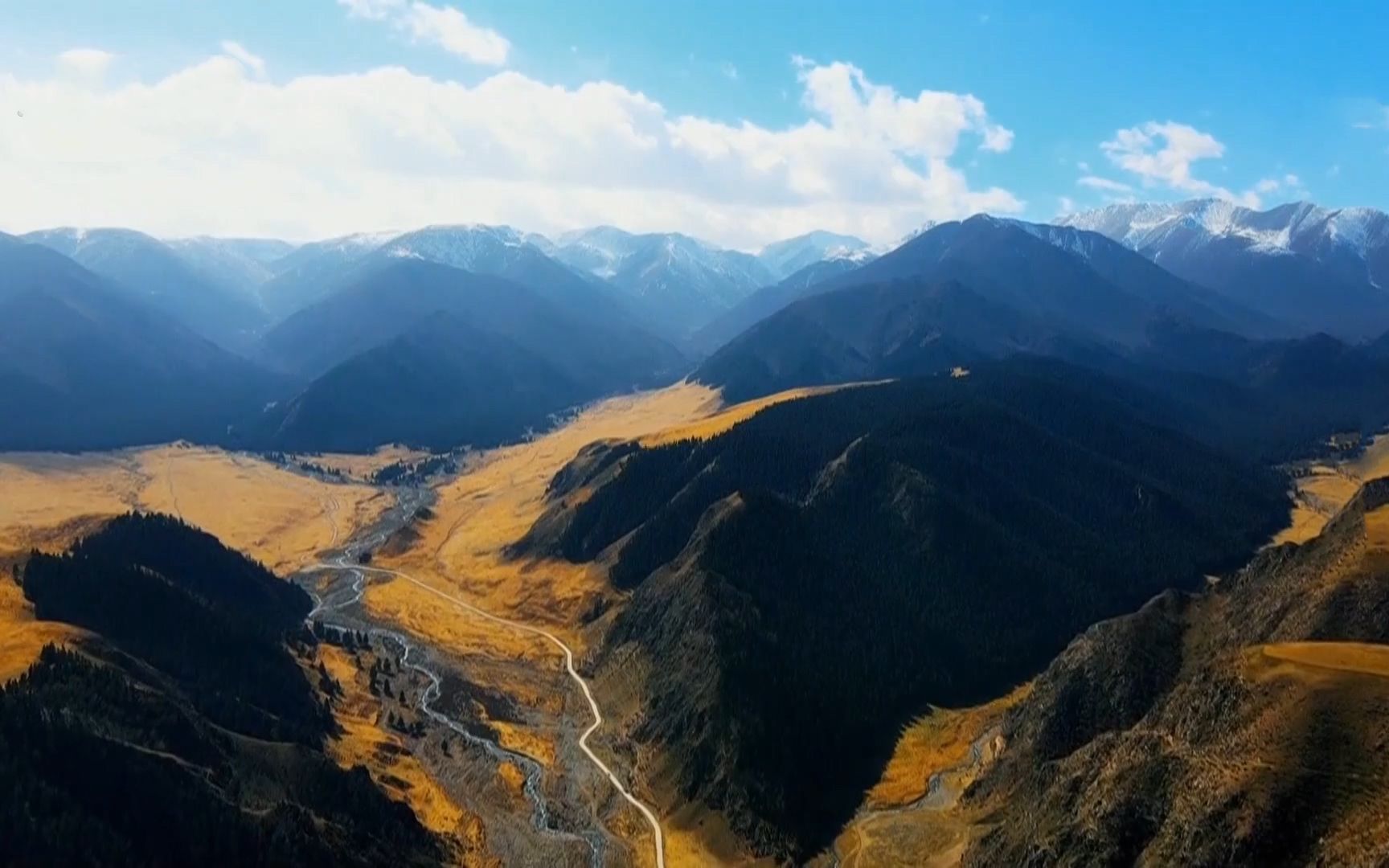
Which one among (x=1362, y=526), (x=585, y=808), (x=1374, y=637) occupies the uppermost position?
(x=1362, y=526)

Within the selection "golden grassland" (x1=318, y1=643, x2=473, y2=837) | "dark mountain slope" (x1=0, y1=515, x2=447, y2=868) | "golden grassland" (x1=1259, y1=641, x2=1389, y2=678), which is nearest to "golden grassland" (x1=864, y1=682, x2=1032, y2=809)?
"golden grassland" (x1=1259, y1=641, x2=1389, y2=678)

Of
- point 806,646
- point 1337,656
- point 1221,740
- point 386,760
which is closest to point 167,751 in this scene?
point 386,760

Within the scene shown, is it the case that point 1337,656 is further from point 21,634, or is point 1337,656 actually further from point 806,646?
point 21,634

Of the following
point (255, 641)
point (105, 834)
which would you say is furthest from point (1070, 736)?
point (255, 641)

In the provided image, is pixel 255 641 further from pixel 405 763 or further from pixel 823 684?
pixel 823 684

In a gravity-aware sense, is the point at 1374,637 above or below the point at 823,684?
above

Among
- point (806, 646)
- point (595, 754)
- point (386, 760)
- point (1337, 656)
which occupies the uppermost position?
point (1337, 656)

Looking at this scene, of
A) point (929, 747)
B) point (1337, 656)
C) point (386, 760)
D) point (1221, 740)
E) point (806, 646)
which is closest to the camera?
point (1221, 740)
